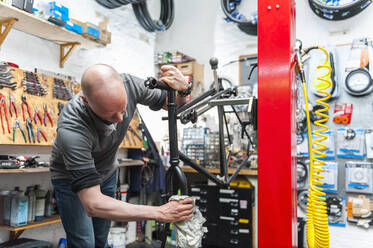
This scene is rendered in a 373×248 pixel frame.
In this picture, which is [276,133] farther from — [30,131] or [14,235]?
[14,235]

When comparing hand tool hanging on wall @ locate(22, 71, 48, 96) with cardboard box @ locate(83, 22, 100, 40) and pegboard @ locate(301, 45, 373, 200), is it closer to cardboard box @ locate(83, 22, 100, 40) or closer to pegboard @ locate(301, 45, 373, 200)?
cardboard box @ locate(83, 22, 100, 40)

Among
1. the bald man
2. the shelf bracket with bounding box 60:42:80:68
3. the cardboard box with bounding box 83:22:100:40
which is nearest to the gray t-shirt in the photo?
the bald man

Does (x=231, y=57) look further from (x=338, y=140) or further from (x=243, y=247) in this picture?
(x=243, y=247)

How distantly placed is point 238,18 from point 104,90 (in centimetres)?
315

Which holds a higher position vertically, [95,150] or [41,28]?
[41,28]

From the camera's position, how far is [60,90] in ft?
9.70

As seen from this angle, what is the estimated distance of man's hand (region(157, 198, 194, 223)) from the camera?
119 cm

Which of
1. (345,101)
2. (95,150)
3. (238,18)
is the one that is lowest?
(95,150)

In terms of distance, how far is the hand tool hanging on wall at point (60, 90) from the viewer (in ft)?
9.56

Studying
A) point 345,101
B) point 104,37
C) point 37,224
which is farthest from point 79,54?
point 345,101

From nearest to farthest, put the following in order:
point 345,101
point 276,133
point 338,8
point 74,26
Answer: point 276,133
point 74,26
point 338,8
point 345,101

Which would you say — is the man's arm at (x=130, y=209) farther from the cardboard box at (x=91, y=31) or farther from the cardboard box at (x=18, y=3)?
the cardboard box at (x=91, y=31)

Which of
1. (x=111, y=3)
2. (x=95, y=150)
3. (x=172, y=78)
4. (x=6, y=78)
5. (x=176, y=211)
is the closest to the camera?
(x=176, y=211)

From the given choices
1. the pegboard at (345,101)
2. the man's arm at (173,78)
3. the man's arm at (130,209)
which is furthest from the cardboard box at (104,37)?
the pegboard at (345,101)
